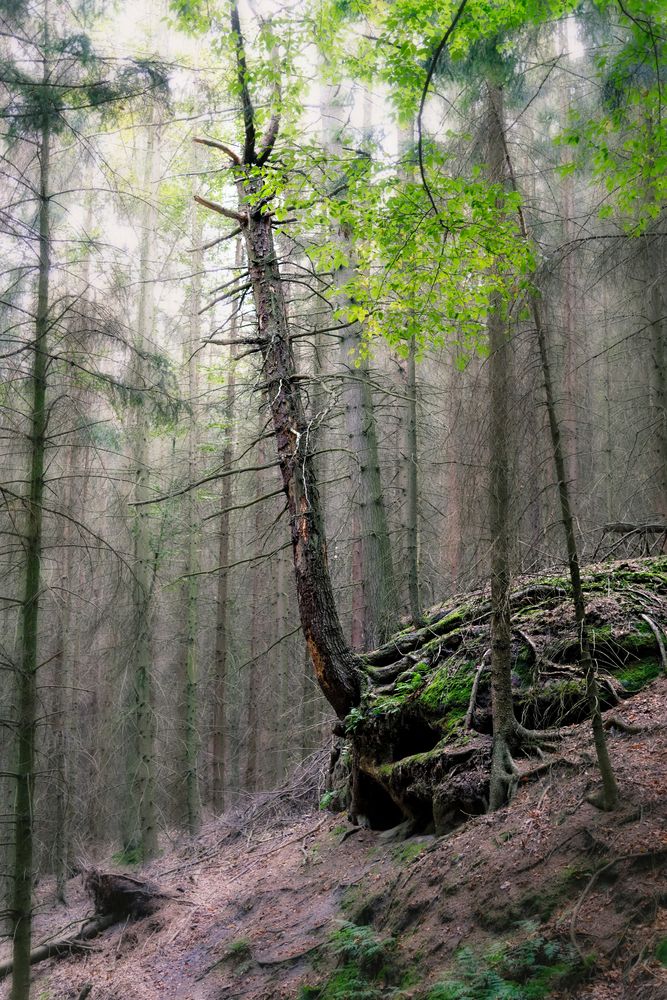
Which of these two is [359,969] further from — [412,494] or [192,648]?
[192,648]

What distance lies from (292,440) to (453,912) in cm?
422

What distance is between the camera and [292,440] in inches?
263

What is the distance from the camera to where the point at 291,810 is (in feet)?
30.5

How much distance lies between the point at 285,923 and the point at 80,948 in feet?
12.1

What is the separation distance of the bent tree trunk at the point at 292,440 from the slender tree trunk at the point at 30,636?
1715mm

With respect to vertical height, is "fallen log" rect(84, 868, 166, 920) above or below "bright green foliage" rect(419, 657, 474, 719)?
below

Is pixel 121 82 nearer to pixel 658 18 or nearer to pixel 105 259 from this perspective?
pixel 105 259

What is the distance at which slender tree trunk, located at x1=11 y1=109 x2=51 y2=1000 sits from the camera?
209 inches

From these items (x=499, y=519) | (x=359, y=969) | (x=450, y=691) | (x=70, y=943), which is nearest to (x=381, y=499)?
(x=450, y=691)

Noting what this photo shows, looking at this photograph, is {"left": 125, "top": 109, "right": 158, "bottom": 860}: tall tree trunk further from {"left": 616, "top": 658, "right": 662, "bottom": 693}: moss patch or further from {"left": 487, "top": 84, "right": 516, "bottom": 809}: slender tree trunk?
{"left": 616, "top": 658, "right": 662, "bottom": 693}: moss patch

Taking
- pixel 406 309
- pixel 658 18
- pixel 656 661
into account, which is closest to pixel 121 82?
pixel 406 309

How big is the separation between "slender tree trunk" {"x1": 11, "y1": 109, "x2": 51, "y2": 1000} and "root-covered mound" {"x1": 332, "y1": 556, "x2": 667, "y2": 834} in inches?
112

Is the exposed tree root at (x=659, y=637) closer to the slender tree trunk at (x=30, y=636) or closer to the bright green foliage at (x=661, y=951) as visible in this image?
the bright green foliage at (x=661, y=951)

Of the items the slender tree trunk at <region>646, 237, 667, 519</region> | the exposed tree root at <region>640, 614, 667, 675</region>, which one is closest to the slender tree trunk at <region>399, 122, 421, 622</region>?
the exposed tree root at <region>640, 614, 667, 675</region>
